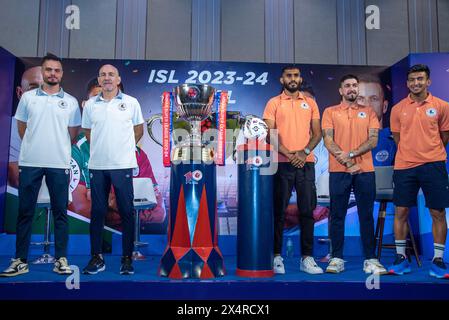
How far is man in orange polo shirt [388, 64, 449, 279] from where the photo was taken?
308 cm

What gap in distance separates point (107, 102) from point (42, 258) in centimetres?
170

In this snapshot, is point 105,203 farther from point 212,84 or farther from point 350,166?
point 212,84

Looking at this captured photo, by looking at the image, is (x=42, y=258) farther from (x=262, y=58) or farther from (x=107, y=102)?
(x=262, y=58)

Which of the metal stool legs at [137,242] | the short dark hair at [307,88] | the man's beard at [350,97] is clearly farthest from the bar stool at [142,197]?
the man's beard at [350,97]

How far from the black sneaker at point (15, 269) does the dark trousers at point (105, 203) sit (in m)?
0.47

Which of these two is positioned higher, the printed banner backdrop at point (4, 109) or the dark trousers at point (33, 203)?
the printed banner backdrop at point (4, 109)

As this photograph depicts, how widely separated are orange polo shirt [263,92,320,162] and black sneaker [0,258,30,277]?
2.01 m

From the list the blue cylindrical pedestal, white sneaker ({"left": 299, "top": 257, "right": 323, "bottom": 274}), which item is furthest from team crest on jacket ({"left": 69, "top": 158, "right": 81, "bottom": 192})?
white sneaker ({"left": 299, "top": 257, "right": 323, "bottom": 274})

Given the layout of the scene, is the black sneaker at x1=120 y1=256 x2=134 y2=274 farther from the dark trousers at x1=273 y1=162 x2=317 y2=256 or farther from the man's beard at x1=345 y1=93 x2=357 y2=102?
the man's beard at x1=345 y1=93 x2=357 y2=102

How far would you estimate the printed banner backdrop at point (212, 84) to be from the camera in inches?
190

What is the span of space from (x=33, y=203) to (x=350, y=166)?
7.79ft

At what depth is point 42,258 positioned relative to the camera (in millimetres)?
3844

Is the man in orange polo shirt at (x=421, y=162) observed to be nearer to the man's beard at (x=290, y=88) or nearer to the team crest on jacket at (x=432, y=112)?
the team crest on jacket at (x=432, y=112)
